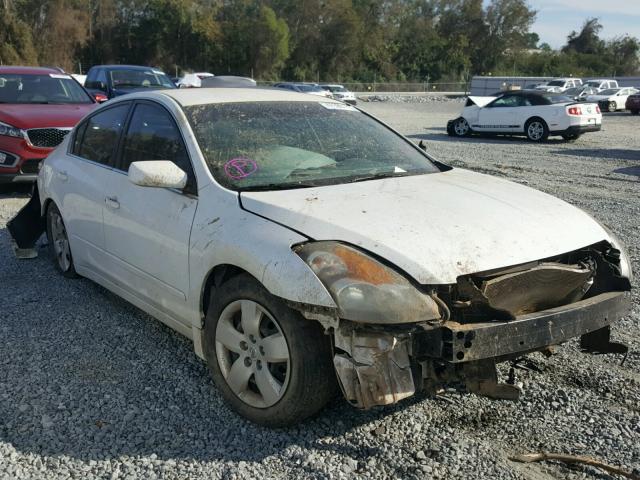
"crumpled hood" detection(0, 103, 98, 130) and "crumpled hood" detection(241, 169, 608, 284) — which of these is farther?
"crumpled hood" detection(0, 103, 98, 130)

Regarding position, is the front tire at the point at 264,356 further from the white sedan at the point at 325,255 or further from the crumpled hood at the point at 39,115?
the crumpled hood at the point at 39,115

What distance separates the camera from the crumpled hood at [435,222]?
2930 millimetres

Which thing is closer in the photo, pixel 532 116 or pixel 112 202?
pixel 112 202

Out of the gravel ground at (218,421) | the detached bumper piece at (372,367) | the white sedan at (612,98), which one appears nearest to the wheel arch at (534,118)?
the gravel ground at (218,421)

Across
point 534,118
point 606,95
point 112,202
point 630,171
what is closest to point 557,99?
point 534,118

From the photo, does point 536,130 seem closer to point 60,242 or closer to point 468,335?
point 60,242

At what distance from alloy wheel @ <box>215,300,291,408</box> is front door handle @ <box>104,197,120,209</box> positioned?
1408 mm

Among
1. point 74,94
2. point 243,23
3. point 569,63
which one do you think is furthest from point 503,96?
point 569,63

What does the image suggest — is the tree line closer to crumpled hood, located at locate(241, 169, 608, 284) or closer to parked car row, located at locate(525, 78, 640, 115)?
parked car row, located at locate(525, 78, 640, 115)

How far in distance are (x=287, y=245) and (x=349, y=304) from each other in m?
0.44

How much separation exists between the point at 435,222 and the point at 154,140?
2.02 m

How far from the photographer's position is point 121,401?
3506mm

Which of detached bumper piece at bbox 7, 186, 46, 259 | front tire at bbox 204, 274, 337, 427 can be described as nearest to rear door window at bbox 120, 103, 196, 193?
front tire at bbox 204, 274, 337, 427

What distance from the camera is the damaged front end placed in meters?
2.80
